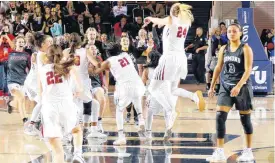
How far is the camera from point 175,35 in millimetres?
9219

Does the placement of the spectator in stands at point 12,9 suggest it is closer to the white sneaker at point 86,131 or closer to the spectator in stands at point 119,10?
the spectator in stands at point 119,10

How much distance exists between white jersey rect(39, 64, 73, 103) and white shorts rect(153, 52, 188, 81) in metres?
2.63

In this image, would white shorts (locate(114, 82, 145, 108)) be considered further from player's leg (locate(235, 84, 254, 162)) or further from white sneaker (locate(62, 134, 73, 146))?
player's leg (locate(235, 84, 254, 162))

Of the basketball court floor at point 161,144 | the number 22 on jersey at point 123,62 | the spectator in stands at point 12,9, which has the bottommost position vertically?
the basketball court floor at point 161,144

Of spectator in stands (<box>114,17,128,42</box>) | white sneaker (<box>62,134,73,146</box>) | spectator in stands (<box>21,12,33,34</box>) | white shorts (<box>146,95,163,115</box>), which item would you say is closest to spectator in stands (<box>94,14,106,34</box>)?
spectator in stands (<box>114,17,128,42</box>)

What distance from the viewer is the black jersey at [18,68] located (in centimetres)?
1097

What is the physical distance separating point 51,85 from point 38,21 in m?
11.0

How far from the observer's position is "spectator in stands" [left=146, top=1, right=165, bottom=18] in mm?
18391

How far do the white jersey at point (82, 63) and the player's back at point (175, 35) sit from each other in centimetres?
120

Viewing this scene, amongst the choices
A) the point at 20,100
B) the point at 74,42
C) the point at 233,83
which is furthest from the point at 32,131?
the point at 233,83

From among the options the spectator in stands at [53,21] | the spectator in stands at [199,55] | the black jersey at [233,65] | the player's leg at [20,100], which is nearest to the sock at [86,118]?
the player's leg at [20,100]

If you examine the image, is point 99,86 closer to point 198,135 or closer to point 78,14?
point 198,135

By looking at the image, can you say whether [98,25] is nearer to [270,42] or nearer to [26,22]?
[26,22]

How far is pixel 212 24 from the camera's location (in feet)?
64.5
